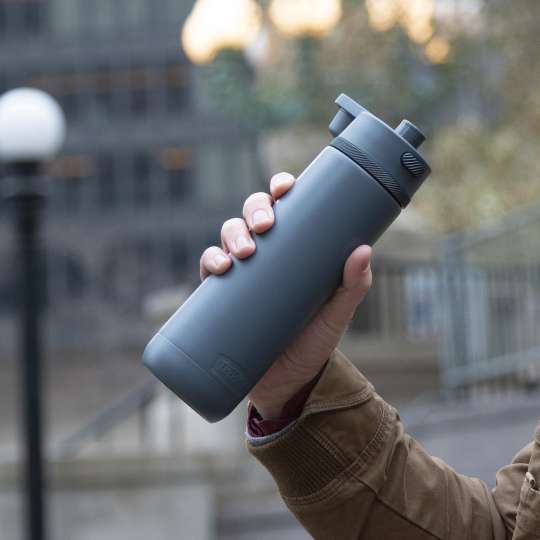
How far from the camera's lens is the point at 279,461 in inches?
67.0

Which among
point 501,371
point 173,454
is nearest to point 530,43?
point 501,371

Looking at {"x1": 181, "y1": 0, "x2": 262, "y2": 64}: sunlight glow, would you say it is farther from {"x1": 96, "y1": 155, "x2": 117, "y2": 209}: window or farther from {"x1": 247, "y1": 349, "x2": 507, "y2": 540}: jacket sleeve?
{"x1": 96, "y1": 155, "x2": 117, "y2": 209}: window

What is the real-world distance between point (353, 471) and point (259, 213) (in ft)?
1.35

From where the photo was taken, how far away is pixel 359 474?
169 cm

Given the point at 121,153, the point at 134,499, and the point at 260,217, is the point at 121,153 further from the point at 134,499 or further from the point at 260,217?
the point at 260,217

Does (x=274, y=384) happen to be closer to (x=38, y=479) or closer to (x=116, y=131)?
(x=38, y=479)

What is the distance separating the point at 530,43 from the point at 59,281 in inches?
780

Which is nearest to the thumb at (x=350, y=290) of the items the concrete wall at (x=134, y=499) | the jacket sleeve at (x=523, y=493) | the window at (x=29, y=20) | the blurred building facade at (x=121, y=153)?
the jacket sleeve at (x=523, y=493)

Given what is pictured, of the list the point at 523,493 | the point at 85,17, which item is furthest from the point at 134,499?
the point at 85,17

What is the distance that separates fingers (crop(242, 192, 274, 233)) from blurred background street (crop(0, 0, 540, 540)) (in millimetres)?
5910

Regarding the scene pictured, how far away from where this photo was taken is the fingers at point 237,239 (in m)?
1.58

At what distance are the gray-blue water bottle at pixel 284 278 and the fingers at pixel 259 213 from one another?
0.04 ft

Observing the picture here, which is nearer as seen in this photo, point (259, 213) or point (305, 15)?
point (259, 213)

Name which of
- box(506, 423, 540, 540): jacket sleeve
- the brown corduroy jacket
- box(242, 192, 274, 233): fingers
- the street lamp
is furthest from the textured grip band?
the street lamp
